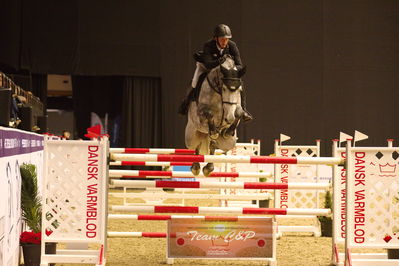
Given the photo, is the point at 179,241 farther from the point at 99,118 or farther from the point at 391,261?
the point at 99,118

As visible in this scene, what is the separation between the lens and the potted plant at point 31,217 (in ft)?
14.4

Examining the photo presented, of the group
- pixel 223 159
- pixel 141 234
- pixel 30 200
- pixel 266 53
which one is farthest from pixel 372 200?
pixel 266 53

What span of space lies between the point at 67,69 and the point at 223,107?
932 centimetres

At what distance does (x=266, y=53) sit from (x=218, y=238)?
988 cm

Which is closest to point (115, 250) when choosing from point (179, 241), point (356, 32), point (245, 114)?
point (179, 241)

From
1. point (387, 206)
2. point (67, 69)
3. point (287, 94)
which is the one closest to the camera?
point (387, 206)

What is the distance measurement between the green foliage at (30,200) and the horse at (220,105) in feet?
4.19

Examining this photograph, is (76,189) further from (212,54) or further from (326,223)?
(326,223)

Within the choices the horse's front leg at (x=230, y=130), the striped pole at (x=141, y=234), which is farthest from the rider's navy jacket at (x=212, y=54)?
the striped pole at (x=141, y=234)

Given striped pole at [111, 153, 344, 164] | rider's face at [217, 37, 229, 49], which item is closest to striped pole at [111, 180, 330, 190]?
striped pole at [111, 153, 344, 164]

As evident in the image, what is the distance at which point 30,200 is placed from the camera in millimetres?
4504

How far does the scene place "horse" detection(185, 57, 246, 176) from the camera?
436 centimetres

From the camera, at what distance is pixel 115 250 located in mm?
5465

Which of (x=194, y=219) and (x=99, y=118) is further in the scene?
(x=99, y=118)
